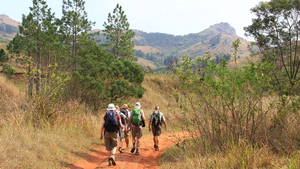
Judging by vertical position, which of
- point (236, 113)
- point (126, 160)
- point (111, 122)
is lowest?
point (126, 160)

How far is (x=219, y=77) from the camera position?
284 inches

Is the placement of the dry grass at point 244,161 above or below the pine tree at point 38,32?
below

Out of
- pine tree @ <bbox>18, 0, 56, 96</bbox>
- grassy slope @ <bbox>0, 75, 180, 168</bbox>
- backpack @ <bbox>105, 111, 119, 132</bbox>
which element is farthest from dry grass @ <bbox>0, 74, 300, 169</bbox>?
pine tree @ <bbox>18, 0, 56, 96</bbox>

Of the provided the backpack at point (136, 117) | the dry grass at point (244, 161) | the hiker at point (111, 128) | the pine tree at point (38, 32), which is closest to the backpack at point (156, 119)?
the backpack at point (136, 117)

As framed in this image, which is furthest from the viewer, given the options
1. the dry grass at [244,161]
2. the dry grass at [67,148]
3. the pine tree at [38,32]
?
the pine tree at [38,32]

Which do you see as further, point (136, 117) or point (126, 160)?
point (136, 117)

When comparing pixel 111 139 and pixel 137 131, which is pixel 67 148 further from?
pixel 137 131

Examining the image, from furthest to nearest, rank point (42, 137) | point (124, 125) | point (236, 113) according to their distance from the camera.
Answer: point (124, 125)
point (42, 137)
point (236, 113)

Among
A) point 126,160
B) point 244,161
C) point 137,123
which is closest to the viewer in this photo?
point 244,161

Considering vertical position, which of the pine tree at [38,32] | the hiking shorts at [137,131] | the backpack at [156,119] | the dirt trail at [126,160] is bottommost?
the dirt trail at [126,160]

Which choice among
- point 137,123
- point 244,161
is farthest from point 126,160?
point 244,161

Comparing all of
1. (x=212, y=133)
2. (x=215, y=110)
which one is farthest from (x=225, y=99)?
(x=212, y=133)

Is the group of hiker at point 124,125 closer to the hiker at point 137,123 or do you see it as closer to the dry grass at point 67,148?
the hiker at point 137,123

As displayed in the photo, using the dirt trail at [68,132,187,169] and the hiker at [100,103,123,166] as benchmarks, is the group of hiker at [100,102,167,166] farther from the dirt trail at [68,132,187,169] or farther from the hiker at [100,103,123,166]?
the dirt trail at [68,132,187,169]
